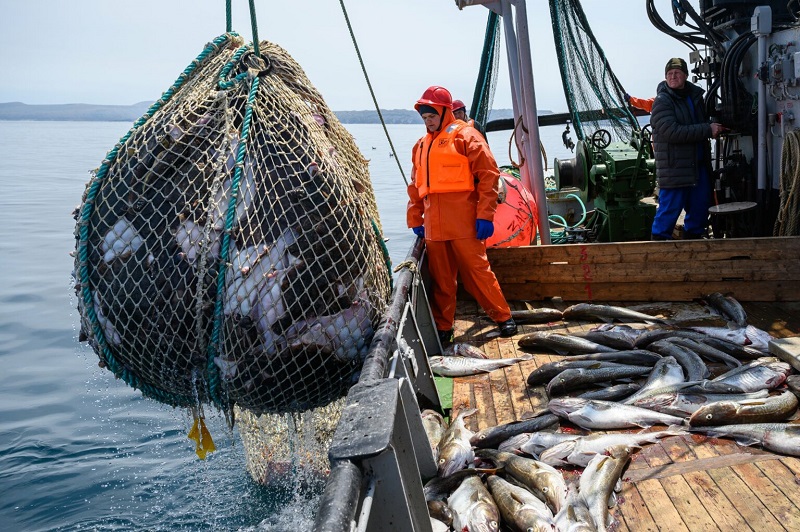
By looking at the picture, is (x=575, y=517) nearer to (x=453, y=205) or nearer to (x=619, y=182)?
(x=453, y=205)

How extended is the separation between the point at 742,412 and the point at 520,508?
5.22 ft

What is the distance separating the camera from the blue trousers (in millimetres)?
7828

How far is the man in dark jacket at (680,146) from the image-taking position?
758 centimetres

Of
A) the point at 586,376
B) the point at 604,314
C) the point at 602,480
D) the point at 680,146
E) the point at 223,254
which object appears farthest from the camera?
the point at 680,146

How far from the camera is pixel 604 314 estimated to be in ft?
21.1

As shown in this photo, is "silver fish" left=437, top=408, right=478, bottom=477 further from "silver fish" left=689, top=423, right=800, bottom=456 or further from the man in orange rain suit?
the man in orange rain suit

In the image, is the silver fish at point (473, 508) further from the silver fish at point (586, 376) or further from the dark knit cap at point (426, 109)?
the dark knit cap at point (426, 109)

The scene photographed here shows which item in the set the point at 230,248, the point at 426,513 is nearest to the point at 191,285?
the point at 230,248

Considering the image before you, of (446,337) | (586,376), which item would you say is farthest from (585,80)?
(586,376)

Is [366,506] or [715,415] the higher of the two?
[366,506]

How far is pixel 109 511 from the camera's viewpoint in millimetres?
6664

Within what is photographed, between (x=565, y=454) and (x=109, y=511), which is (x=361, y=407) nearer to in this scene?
(x=565, y=454)

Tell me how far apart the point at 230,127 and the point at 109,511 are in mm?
4993

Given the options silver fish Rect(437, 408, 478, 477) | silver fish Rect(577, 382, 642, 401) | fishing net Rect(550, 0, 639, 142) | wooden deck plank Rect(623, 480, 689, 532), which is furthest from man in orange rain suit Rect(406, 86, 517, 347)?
fishing net Rect(550, 0, 639, 142)
